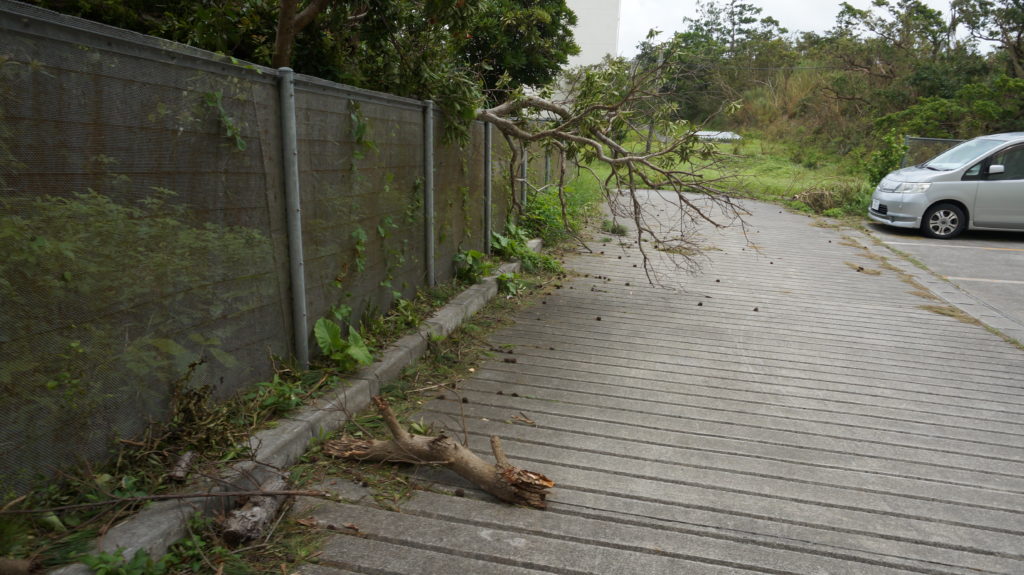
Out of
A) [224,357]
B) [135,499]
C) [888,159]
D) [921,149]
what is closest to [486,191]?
[224,357]

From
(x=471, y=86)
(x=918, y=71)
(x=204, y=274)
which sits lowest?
(x=204, y=274)

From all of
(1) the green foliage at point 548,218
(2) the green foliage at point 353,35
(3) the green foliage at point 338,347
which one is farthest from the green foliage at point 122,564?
(1) the green foliage at point 548,218

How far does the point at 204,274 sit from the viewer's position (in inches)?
129

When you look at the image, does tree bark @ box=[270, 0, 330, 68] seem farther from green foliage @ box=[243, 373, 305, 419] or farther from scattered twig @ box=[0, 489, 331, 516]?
scattered twig @ box=[0, 489, 331, 516]

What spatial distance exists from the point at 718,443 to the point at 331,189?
285cm

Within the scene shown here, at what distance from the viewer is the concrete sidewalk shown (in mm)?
2934

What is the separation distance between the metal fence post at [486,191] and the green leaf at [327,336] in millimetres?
4173

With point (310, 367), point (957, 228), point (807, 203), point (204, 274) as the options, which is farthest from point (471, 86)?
point (807, 203)

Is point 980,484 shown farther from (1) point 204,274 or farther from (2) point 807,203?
(2) point 807,203

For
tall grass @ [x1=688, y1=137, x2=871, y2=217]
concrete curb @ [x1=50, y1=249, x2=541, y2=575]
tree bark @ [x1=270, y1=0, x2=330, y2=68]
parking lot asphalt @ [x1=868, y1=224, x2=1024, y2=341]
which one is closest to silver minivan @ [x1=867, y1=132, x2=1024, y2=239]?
parking lot asphalt @ [x1=868, y1=224, x2=1024, y2=341]

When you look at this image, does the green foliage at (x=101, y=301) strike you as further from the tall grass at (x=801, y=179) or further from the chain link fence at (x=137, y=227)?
the tall grass at (x=801, y=179)

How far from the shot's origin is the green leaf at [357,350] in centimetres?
432

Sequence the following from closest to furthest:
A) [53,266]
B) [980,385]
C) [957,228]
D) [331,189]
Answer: [53,266], [331,189], [980,385], [957,228]

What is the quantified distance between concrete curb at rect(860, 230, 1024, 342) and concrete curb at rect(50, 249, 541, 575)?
563cm
